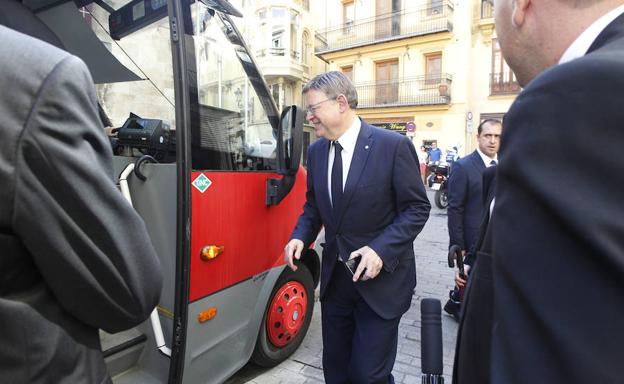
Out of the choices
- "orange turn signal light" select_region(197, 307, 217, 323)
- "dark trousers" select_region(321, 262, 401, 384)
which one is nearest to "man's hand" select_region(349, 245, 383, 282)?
"dark trousers" select_region(321, 262, 401, 384)

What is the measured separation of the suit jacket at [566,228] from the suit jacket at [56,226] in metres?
0.88

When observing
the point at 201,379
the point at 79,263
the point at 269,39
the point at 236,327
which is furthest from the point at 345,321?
the point at 269,39

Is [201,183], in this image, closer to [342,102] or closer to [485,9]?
[342,102]

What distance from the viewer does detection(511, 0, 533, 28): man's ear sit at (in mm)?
780

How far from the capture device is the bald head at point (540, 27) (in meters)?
0.71

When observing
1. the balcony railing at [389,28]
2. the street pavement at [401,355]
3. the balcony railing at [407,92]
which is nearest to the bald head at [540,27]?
the street pavement at [401,355]

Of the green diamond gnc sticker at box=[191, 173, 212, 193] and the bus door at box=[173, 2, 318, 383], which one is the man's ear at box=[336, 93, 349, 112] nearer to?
the bus door at box=[173, 2, 318, 383]

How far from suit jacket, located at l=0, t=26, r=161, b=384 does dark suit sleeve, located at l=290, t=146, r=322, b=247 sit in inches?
59.6

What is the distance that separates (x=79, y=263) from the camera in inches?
37.4

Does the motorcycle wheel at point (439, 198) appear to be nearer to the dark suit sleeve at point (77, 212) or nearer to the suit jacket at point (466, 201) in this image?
the suit jacket at point (466, 201)

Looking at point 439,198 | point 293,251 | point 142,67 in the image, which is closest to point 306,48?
point 439,198

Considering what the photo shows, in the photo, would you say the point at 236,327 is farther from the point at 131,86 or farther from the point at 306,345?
the point at 131,86

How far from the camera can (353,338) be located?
7.91ft

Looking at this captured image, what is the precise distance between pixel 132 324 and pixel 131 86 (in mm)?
2109
